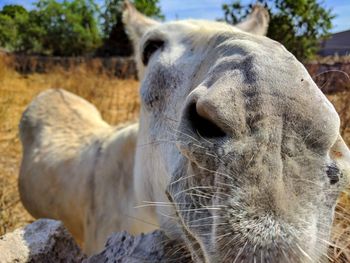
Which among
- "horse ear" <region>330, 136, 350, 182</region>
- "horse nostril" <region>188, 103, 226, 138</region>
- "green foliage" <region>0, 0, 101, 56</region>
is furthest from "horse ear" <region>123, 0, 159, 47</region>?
"green foliage" <region>0, 0, 101, 56</region>

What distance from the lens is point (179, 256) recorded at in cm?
143

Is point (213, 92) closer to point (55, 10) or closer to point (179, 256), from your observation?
point (179, 256)

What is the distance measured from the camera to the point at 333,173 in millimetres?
987

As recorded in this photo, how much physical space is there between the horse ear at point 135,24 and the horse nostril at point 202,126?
1.94m

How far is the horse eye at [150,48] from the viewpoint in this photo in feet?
7.17

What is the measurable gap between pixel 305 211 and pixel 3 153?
6.72 meters

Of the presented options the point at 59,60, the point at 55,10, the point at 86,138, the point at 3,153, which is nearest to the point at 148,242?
the point at 86,138

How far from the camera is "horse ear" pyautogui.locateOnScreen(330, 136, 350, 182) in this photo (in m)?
1.02

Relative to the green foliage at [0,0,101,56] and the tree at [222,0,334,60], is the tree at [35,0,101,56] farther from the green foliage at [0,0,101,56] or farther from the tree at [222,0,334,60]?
the tree at [222,0,334,60]

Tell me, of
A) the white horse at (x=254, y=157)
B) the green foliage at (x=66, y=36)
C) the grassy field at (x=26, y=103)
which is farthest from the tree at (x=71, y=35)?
the white horse at (x=254, y=157)

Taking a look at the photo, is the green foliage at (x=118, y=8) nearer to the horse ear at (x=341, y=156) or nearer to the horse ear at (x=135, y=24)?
the horse ear at (x=135, y=24)

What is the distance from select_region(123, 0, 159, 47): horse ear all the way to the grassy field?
55.3 inches

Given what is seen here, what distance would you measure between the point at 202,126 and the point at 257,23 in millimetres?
2113

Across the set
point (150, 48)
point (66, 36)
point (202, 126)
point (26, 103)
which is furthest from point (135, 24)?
point (66, 36)
